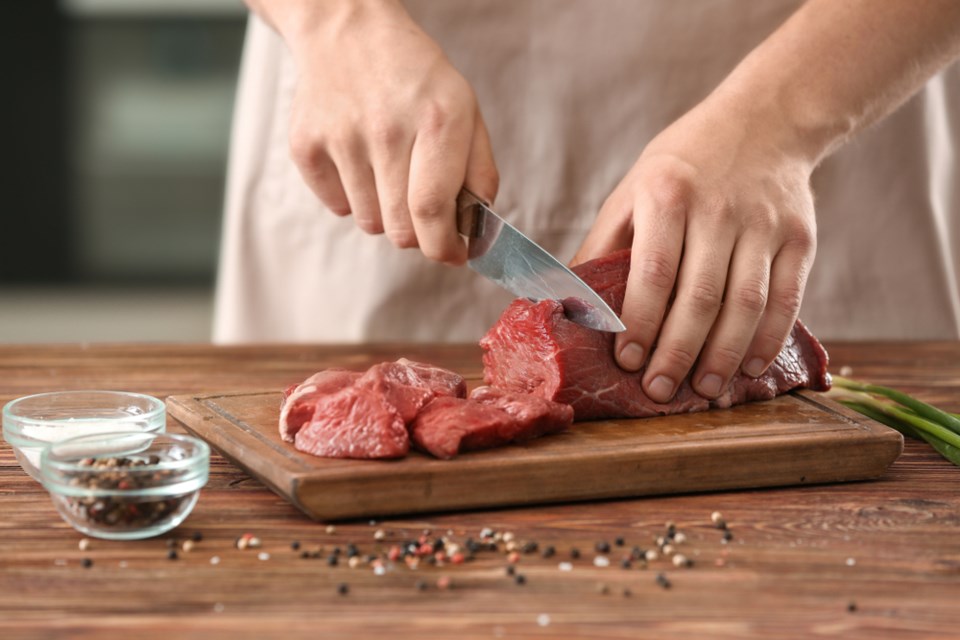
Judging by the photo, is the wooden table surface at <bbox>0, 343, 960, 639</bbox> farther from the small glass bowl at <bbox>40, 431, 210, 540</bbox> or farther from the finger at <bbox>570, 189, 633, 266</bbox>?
the finger at <bbox>570, 189, 633, 266</bbox>

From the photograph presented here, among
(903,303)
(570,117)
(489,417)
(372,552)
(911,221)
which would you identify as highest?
(570,117)

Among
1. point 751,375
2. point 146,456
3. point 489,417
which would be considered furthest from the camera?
point 751,375

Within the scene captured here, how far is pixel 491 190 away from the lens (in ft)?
8.43

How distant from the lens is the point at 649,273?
2.33 m

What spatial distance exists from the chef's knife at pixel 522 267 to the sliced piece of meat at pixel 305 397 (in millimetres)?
437

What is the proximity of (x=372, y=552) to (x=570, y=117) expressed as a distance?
1827 mm

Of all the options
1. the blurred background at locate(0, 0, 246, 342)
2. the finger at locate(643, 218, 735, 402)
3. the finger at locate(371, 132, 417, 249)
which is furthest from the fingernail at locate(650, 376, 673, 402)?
the blurred background at locate(0, 0, 246, 342)

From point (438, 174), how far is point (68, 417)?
2.84 ft

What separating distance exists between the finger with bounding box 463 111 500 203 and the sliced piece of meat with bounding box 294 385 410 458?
63 centimetres

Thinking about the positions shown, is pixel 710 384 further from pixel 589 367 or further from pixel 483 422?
pixel 483 422

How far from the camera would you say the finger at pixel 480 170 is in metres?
2.56

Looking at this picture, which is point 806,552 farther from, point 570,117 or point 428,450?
point 570,117

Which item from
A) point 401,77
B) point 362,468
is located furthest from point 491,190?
point 362,468

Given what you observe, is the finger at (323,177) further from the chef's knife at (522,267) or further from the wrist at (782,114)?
the wrist at (782,114)
